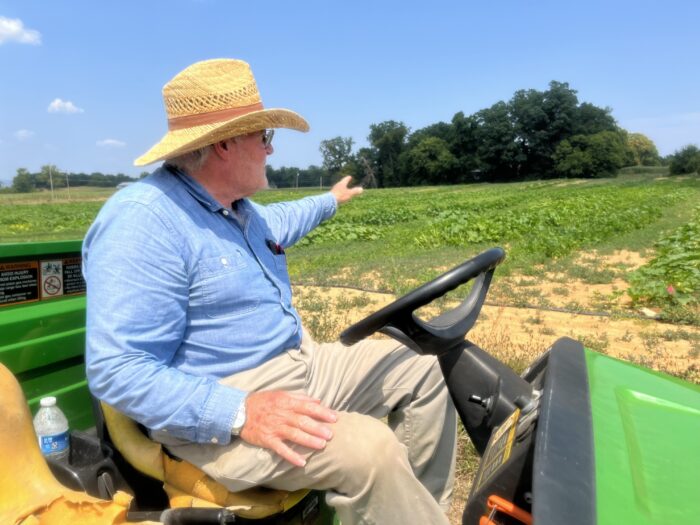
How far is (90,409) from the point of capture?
82.8 inches

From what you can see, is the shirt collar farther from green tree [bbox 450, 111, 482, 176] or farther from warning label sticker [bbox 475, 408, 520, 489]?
green tree [bbox 450, 111, 482, 176]

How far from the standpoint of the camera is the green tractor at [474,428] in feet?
3.54

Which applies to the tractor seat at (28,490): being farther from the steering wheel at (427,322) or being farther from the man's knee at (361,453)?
the steering wheel at (427,322)

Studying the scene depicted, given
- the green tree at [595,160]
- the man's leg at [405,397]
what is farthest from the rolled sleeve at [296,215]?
the green tree at [595,160]

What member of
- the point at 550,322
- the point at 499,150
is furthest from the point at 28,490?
the point at 499,150

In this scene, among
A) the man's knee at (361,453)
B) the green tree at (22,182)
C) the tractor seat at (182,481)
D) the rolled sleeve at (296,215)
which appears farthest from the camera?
the green tree at (22,182)

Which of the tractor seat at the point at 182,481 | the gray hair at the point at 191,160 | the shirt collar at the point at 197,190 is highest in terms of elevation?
the gray hair at the point at 191,160

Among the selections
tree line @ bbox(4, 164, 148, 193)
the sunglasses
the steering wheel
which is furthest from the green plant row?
tree line @ bbox(4, 164, 148, 193)

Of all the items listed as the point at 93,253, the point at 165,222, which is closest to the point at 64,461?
the point at 93,253

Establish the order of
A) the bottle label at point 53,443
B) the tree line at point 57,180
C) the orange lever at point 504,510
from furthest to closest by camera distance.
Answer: the tree line at point 57,180, the bottle label at point 53,443, the orange lever at point 504,510

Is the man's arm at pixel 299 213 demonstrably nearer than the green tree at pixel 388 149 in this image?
Yes

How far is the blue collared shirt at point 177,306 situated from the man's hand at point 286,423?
0.19 ft

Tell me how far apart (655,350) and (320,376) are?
414 cm

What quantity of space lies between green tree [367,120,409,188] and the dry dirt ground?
77814 millimetres
